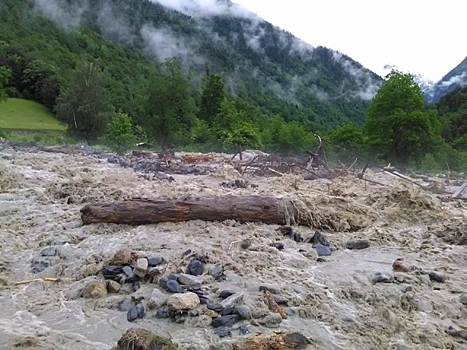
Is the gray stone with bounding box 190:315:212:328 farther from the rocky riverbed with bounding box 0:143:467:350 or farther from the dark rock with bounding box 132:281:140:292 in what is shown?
the dark rock with bounding box 132:281:140:292

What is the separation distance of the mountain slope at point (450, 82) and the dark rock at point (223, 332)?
9158 centimetres

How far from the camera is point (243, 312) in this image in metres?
3.51

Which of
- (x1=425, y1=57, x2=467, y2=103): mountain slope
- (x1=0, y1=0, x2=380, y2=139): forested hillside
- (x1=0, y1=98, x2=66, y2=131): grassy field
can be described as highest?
(x1=425, y1=57, x2=467, y2=103): mountain slope

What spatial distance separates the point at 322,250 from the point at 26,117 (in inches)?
1663

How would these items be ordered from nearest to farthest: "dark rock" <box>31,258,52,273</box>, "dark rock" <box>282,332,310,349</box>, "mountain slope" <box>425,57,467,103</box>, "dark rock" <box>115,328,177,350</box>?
1. "dark rock" <box>115,328,177,350</box>
2. "dark rock" <box>282,332,310,349</box>
3. "dark rock" <box>31,258,52,273</box>
4. "mountain slope" <box>425,57,467,103</box>

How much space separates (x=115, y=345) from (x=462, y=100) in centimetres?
6316

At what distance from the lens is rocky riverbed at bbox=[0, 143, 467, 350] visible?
3.39 m

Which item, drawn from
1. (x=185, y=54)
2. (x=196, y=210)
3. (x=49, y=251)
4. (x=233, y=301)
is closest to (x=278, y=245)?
(x=196, y=210)

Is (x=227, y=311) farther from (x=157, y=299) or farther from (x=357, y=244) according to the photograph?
(x=357, y=244)

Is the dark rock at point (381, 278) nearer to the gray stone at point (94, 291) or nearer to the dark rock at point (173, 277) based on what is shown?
the dark rock at point (173, 277)

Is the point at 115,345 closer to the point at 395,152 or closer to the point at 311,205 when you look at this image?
the point at 311,205

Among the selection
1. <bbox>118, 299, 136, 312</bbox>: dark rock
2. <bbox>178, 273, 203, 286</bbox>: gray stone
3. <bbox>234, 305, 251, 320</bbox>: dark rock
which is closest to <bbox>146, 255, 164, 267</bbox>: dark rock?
<bbox>178, 273, 203, 286</bbox>: gray stone

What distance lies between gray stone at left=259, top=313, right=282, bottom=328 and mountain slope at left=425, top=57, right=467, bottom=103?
91252 mm

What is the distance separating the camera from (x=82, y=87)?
3456 cm
